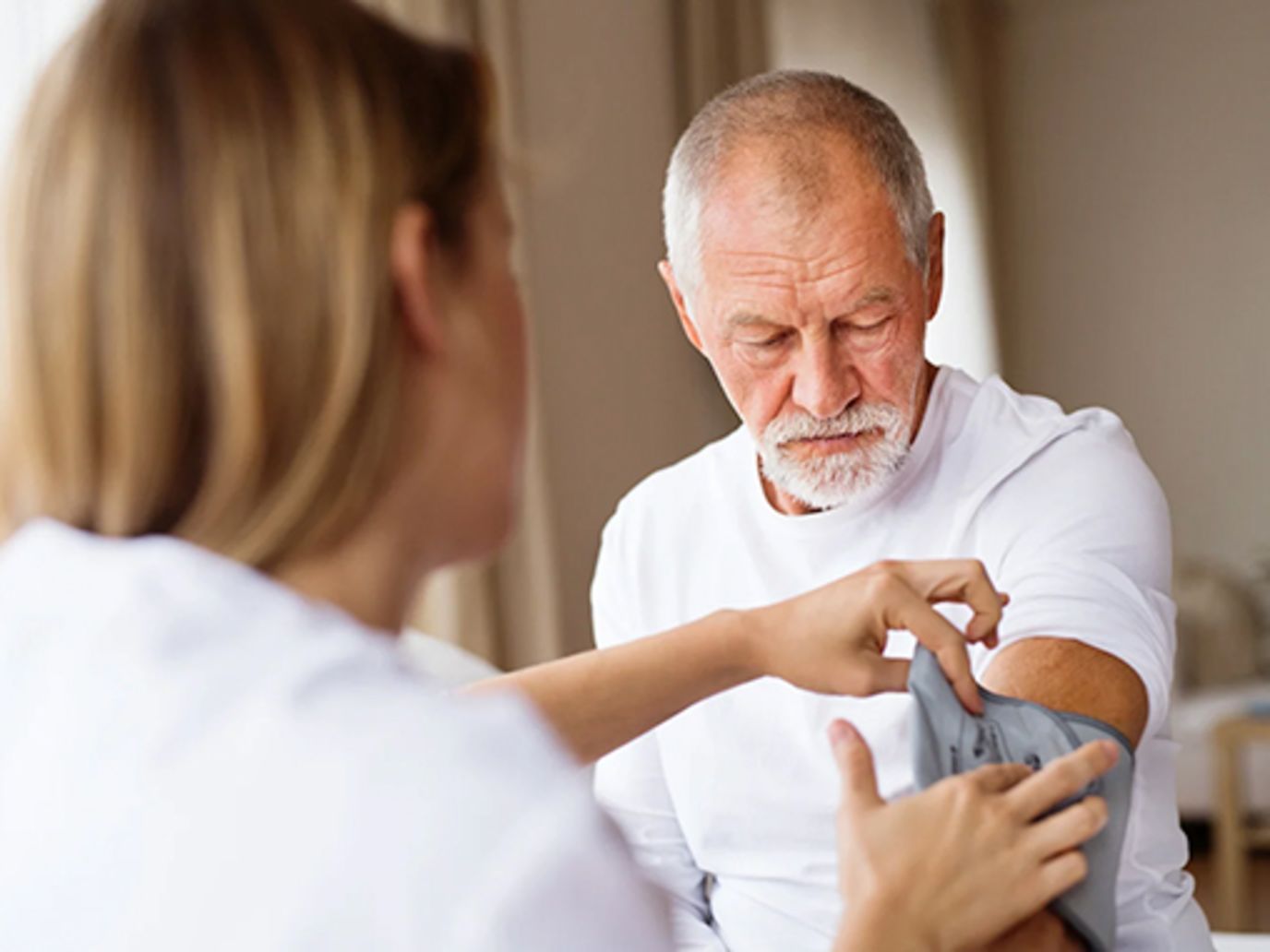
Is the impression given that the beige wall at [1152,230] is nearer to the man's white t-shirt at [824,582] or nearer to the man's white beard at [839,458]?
the man's white t-shirt at [824,582]

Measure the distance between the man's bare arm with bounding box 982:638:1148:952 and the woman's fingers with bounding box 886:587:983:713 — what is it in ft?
0.35

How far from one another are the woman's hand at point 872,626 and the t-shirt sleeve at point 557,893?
0.61 meters

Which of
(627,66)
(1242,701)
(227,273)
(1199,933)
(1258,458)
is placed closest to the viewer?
(227,273)

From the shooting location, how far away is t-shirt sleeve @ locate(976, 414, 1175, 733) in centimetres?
135

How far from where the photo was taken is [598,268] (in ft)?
13.1

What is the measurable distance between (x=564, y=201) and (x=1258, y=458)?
4016mm

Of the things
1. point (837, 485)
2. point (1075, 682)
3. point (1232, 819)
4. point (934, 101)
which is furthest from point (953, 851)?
point (934, 101)

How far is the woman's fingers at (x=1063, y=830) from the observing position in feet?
3.35

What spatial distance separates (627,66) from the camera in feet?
13.6

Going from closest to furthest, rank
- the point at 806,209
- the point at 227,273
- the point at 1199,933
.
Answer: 1. the point at 227,273
2. the point at 1199,933
3. the point at 806,209

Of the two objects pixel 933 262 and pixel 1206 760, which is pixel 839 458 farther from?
pixel 1206 760

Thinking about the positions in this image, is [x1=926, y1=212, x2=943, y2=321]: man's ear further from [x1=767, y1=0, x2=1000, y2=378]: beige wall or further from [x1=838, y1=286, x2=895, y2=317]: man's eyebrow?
[x1=767, y1=0, x2=1000, y2=378]: beige wall

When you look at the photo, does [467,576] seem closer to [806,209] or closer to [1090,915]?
[806,209]

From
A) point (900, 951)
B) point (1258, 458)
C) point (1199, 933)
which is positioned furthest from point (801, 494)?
point (1258, 458)
